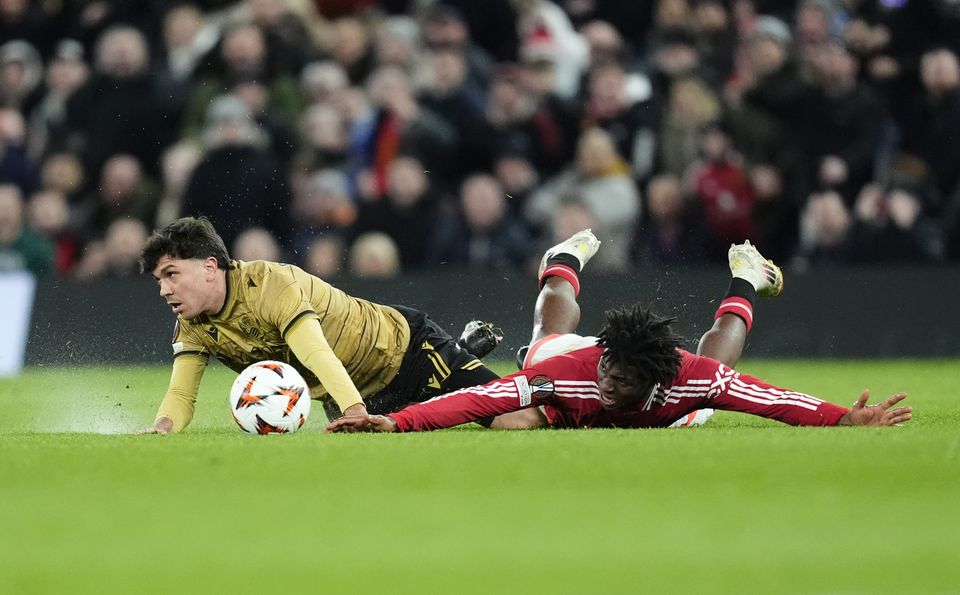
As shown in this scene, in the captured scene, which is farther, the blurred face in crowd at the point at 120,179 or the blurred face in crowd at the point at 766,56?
the blurred face in crowd at the point at 120,179

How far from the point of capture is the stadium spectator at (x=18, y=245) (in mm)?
14656

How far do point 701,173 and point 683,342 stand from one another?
6418 millimetres

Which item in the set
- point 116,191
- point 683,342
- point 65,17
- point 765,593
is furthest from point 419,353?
point 65,17

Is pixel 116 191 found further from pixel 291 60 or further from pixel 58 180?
pixel 291 60

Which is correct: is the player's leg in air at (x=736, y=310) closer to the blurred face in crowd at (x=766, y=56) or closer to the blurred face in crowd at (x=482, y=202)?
the blurred face in crowd at (x=482, y=202)

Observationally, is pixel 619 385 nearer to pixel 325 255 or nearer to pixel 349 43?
pixel 325 255

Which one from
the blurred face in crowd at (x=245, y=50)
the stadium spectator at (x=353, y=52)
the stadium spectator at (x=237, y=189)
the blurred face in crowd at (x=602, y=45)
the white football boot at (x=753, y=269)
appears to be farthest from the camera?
the stadium spectator at (x=353, y=52)

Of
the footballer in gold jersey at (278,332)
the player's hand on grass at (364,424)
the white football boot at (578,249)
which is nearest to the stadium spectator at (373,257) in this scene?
the white football boot at (578,249)

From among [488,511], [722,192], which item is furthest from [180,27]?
[488,511]

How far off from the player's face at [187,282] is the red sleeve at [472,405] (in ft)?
3.64

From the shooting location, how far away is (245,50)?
14.4 m

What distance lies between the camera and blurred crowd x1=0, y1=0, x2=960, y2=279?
13719 mm

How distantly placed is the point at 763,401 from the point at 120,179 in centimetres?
859

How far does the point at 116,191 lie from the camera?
14.5 meters
